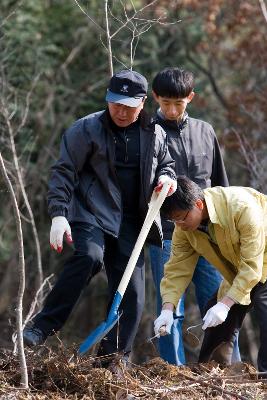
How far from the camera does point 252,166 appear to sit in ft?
33.6

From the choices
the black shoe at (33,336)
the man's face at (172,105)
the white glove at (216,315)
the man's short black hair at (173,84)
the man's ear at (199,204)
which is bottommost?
the black shoe at (33,336)

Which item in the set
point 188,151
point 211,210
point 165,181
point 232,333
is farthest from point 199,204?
point 188,151

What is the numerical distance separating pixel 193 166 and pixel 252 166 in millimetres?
3880

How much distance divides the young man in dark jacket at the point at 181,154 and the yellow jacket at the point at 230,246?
0.46 meters

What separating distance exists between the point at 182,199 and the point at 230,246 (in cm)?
40

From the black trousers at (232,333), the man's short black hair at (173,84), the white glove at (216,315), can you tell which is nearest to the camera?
the white glove at (216,315)

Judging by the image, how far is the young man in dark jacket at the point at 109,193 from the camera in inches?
226

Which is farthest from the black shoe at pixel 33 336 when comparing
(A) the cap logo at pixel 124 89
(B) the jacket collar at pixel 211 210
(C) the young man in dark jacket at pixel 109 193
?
(A) the cap logo at pixel 124 89

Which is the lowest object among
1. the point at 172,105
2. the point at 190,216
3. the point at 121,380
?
the point at 121,380

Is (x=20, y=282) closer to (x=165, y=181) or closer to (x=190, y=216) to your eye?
(x=190, y=216)

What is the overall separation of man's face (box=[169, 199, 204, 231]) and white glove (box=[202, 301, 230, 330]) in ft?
1.51

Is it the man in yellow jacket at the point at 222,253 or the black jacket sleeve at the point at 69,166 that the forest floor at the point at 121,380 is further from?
the black jacket sleeve at the point at 69,166

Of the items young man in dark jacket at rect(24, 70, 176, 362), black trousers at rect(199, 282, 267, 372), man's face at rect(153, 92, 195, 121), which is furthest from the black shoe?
man's face at rect(153, 92, 195, 121)

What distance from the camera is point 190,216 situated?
18.0ft
